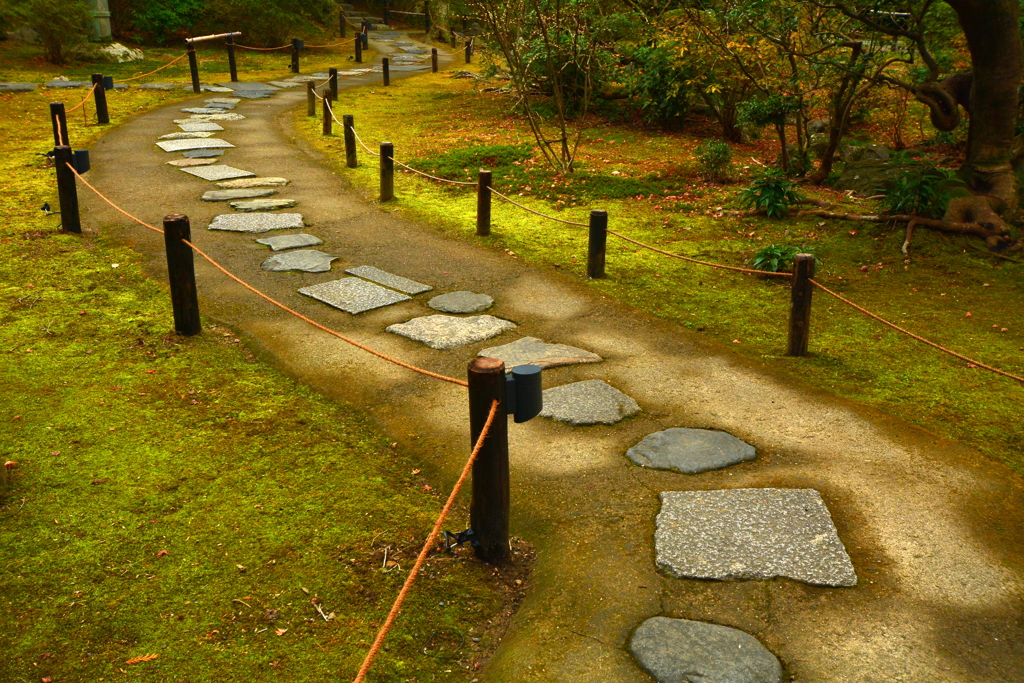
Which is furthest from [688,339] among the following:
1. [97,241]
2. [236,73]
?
[236,73]

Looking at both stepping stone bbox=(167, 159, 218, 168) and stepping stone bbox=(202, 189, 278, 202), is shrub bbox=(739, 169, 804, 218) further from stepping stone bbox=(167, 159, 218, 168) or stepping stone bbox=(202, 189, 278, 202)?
stepping stone bbox=(167, 159, 218, 168)

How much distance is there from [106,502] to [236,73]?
18.3 m

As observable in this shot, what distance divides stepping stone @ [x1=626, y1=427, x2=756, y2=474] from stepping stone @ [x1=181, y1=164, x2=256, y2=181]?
335 inches

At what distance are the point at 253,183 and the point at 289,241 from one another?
2849mm

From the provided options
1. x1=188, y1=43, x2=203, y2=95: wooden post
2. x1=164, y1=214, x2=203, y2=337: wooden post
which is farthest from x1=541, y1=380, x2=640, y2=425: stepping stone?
x1=188, y1=43, x2=203, y2=95: wooden post

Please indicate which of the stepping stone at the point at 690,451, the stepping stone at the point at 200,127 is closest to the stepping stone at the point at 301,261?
the stepping stone at the point at 690,451

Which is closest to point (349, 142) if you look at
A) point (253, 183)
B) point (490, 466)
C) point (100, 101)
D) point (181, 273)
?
point (253, 183)

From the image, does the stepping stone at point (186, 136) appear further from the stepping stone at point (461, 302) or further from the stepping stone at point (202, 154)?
the stepping stone at point (461, 302)

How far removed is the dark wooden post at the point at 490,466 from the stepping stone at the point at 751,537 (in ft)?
2.51

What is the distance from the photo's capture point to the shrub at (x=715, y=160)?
11.9 metres

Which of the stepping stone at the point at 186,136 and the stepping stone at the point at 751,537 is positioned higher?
the stepping stone at the point at 186,136

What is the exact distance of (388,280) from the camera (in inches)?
307

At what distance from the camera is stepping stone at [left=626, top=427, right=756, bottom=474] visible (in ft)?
15.5

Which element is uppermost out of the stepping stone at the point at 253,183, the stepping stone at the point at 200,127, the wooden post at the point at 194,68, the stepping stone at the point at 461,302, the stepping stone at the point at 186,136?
the wooden post at the point at 194,68
